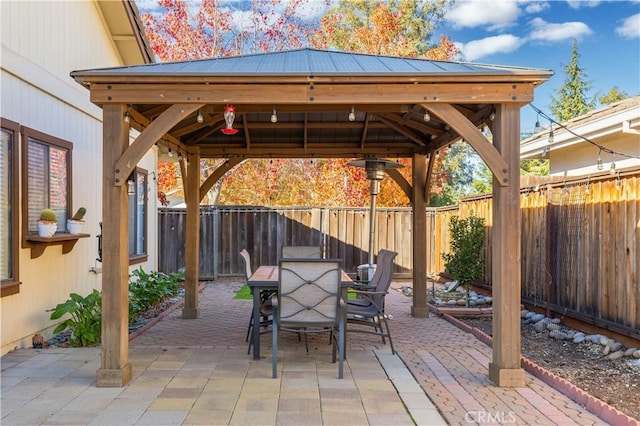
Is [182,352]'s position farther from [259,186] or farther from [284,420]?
[259,186]

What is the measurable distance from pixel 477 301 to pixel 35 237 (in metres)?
6.22

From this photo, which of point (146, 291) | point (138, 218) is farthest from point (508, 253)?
point (138, 218)

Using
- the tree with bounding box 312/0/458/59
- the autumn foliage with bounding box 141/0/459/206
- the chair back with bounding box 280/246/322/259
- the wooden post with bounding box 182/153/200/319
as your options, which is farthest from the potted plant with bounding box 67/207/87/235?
the tree with bounding box 312/0/458/59

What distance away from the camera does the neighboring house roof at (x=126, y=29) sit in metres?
7.06

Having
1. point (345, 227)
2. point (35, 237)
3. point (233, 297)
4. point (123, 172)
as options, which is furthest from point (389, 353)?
point (345, 227)

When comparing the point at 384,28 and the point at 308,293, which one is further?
the point at 384,28

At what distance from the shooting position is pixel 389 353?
5.02m

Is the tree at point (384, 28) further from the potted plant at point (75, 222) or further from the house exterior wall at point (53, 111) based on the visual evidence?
the potted plant at point (75, 222)

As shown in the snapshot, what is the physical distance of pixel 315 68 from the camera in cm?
431

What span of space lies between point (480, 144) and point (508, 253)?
927 millimetres

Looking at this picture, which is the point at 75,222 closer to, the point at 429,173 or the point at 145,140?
the point at 145,140

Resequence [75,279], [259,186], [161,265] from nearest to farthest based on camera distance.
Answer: [75,279] → [161,265] → [259,186]

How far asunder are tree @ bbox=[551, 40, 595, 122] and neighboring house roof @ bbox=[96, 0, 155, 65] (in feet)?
67.8

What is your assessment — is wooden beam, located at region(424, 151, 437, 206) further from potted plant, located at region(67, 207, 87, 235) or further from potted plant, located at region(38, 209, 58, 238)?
potted plant, located at region(38, 209, 58, 238)
